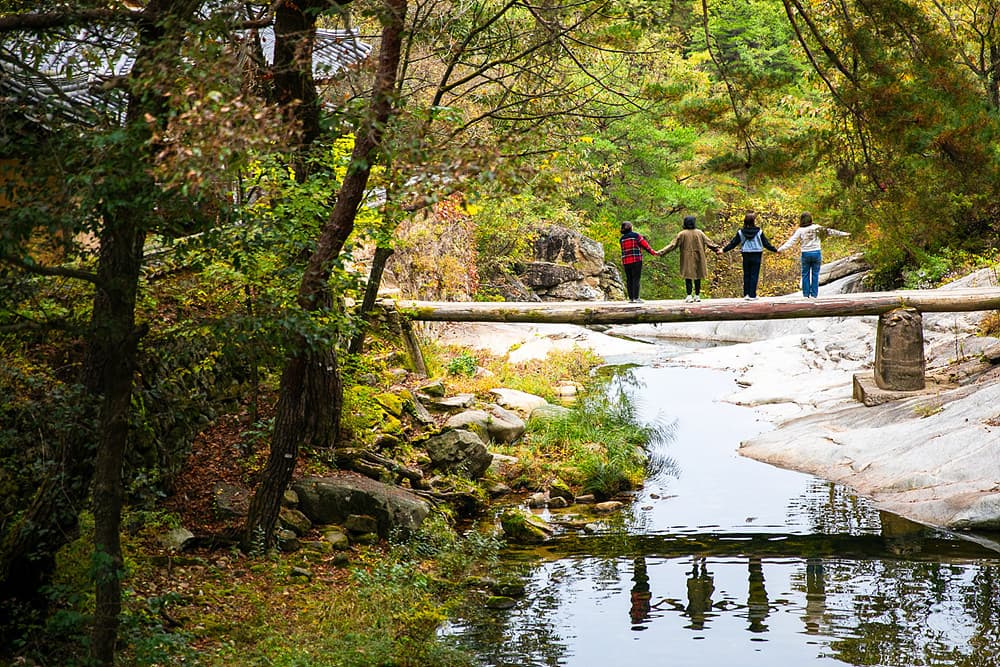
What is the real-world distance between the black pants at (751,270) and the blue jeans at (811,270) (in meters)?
0.71

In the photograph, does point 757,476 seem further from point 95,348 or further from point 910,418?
point 95,348

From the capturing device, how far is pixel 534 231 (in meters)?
23.4

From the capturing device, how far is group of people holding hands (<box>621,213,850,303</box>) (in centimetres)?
1270

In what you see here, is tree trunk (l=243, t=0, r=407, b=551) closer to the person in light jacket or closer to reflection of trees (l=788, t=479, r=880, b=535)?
reflection of trees (l=788, t=479, r=880, b=535)

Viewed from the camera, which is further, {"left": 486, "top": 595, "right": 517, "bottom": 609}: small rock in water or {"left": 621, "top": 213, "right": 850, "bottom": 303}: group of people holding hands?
{"left": 621, "top": 213, "right": 850, "bottom": 303}: group of people holding hands

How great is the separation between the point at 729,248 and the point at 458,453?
4812mm

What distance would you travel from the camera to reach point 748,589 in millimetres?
7879

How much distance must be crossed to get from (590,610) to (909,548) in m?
3.29

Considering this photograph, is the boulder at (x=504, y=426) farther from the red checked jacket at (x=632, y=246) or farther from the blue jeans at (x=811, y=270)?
the blue jeans at (x=811, y=270)

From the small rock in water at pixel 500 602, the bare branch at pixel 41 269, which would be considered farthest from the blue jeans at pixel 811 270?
the bare branch at pixel 41 269

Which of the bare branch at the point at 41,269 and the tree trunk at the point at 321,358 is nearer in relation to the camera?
the bare branch at the point at 41,269

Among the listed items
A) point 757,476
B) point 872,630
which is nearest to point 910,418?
point 757,476

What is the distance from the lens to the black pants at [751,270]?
12901 mm

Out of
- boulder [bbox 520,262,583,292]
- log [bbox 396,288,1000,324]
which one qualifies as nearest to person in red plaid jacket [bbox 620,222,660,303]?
log [bbox 396,288,1000,324]
